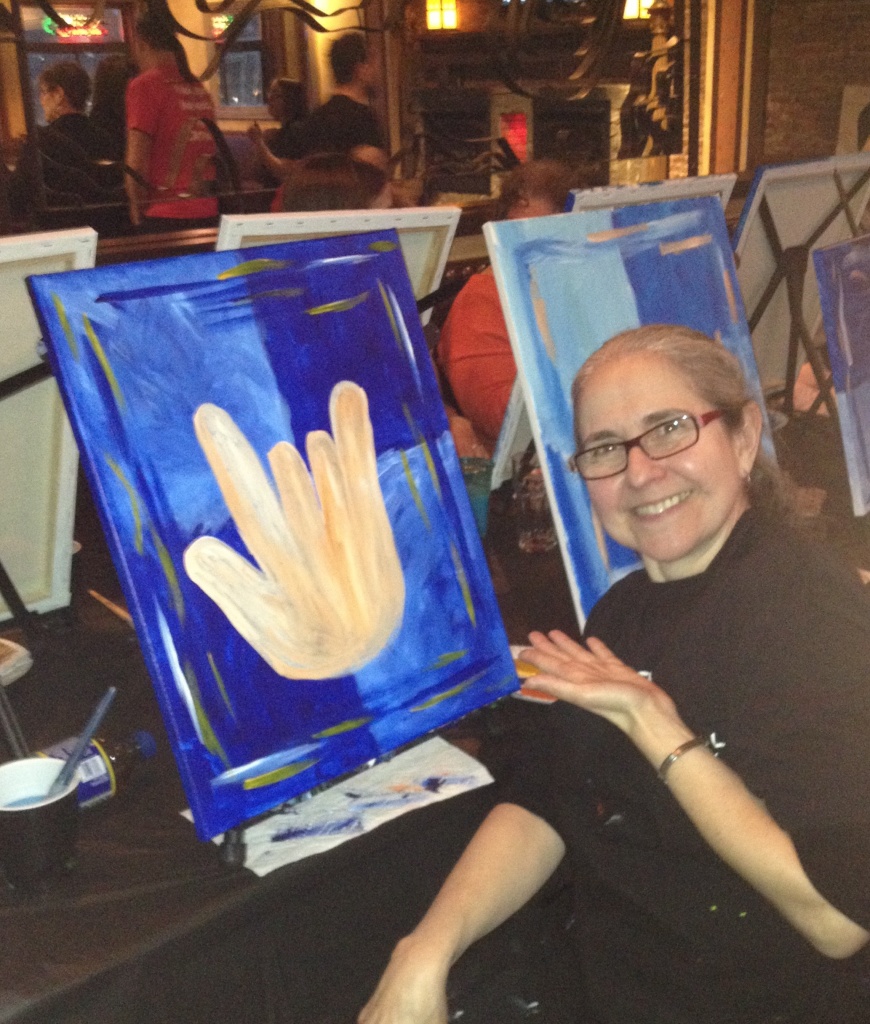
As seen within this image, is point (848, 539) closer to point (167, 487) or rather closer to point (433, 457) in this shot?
point (433, 457)

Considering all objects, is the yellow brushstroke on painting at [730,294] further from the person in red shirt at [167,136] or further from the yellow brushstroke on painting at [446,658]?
the person in red shirt at [167,136]

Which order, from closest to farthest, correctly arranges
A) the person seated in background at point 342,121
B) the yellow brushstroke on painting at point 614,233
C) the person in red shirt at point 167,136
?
the yellow brushstroke on painting at point 614,233 → the person in red shirt at point 167,136 → the person seated in background at point 342,121

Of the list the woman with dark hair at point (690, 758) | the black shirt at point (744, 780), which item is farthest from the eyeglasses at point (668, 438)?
the black shirt at point (744, 780)

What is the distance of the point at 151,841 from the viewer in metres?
1.09

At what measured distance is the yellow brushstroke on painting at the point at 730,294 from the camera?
6.21 feet

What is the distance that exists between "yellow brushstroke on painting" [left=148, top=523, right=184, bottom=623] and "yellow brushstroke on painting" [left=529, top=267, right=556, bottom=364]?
68 cm

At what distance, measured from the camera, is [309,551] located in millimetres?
1206

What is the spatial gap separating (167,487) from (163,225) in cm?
334

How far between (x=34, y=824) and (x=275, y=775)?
0.24 metres

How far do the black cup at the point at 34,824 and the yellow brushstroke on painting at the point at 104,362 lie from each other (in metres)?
0.36

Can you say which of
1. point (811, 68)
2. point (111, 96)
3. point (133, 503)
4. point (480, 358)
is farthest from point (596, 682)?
point (811, 68)

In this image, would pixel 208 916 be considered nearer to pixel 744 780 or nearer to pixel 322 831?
pixel 322 831

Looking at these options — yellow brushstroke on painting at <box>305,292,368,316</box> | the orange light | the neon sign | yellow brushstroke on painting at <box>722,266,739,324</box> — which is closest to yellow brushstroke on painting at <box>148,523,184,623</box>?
yellow brushstroke on painting at <box>305,292,368,316</box>

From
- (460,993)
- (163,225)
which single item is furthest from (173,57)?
(460,993)
